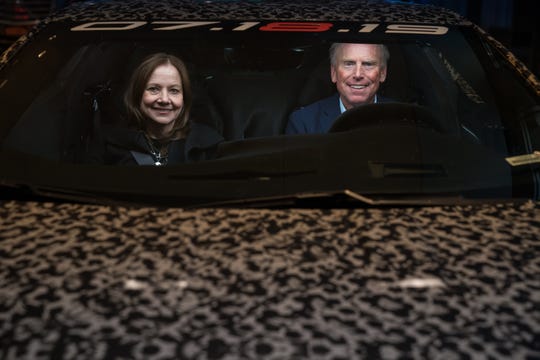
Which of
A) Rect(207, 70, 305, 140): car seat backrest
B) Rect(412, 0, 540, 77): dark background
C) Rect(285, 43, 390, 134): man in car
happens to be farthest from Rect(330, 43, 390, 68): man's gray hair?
Rect(412, 0, 540, 77): dark background

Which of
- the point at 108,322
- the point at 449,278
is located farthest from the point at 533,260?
the point at 108,322

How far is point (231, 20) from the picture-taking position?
230 centimetres

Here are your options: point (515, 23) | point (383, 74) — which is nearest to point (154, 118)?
point (383, 74)

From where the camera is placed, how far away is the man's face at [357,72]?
234 centimetres

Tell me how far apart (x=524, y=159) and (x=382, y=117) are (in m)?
0.37

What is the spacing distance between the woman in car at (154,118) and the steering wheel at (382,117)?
1.46 ft

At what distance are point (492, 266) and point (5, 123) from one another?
133cm

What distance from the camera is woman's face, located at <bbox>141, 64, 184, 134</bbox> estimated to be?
2.31 meters

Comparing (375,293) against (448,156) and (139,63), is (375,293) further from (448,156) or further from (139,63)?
(139,63)

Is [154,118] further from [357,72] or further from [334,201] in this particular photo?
[334,201]

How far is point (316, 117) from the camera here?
229 cm

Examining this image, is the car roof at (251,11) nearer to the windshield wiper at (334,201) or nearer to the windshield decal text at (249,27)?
the windshield decal text at (249,27)

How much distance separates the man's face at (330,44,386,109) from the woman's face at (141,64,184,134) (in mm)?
457

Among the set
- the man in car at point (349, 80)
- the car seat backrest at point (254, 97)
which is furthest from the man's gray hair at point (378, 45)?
the car seat backrest at point (254, 97)
